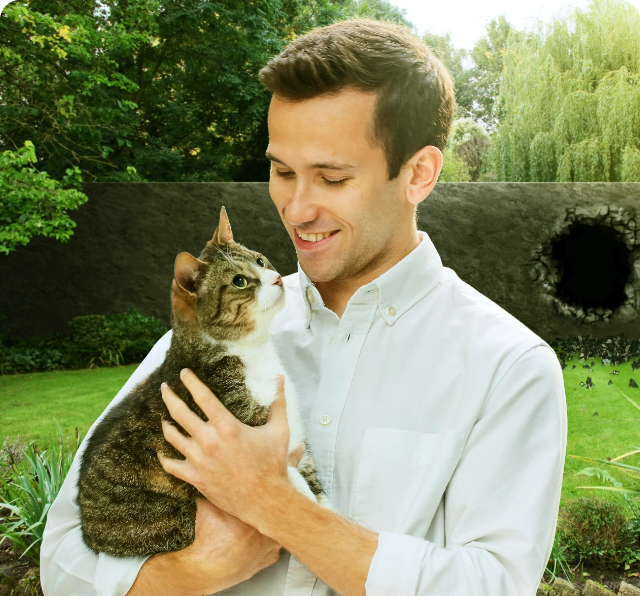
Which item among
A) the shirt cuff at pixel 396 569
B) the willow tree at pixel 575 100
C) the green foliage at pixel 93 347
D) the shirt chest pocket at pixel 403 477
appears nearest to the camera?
the shirt cuff at pixel 396 569

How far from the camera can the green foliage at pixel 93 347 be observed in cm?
742

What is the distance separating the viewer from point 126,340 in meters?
7.38

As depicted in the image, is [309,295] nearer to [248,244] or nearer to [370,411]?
[370,411]

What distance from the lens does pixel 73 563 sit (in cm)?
152

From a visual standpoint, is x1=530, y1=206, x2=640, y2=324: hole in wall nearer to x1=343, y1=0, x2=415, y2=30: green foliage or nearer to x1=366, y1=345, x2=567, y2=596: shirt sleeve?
x1=343, y1=0, x2=415, y2=30: green foliage

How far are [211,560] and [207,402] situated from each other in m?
0.39

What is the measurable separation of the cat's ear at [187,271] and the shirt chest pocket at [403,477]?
74 centimetres

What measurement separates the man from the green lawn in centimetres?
494

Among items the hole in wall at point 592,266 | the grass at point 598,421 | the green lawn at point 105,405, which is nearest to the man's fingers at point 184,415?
the grass at point 598,421

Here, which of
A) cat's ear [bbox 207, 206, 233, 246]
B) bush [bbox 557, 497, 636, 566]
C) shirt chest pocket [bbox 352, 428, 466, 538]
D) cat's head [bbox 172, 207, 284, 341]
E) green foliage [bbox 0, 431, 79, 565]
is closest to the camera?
shirt chest pocket [bbox 352, 428, 466, 538]

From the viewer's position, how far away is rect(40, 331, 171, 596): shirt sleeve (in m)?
1.46

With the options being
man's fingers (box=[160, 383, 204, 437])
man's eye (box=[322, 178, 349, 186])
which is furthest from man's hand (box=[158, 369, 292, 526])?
man's eye (box=[322, 178, 349, 186])

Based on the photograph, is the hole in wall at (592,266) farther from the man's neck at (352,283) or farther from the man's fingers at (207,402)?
the man's fingers at (207,402)

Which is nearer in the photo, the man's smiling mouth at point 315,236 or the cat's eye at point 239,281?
the man's smiling mouth at point 315,236
